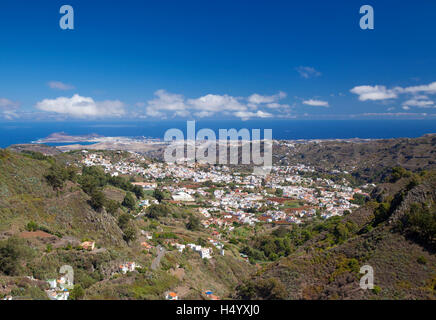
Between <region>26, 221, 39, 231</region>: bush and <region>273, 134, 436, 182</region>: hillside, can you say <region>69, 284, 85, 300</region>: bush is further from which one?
<region>273, 134, 436, 182</region>: hillside

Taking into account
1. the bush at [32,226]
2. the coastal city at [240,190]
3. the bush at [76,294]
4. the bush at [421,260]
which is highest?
the bush at [32,226]

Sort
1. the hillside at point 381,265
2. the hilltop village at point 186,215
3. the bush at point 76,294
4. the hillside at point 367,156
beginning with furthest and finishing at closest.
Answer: the hillside at point 367,156 → the hilltop village at point 186,215 → the hillside at point 381,265 → the bush at point 76,294

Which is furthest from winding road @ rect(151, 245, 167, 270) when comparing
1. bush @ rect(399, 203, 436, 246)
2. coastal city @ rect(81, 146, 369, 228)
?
coastal city @ rect(81, 146, 369, 228)

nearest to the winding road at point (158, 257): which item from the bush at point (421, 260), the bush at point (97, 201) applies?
the bush at point (97, 201)

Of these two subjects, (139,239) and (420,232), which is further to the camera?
(139,239)

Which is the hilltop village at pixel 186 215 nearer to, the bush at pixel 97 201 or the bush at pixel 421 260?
the bush at pixel 97 201

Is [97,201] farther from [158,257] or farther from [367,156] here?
[367,156]

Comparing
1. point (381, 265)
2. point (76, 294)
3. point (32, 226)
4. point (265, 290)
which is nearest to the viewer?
point (76, 294)

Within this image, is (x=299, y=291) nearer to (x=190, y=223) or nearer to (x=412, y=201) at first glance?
(x=412, y=201)

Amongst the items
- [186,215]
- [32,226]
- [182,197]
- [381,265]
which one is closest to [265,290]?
[381,265]

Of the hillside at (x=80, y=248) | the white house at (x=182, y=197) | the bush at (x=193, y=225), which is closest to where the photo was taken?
the hillside at (x=80, y=248)
